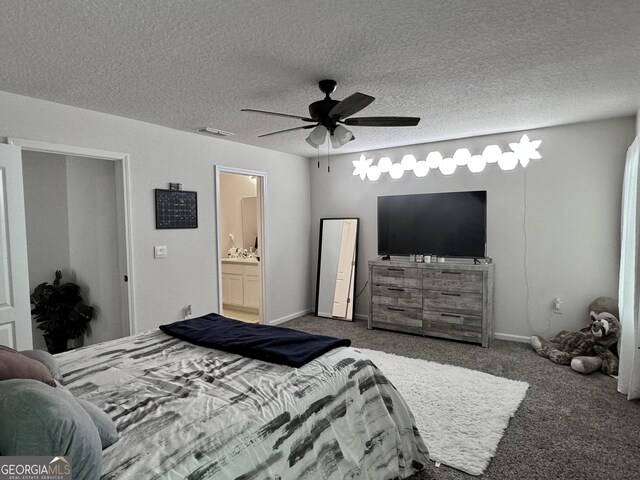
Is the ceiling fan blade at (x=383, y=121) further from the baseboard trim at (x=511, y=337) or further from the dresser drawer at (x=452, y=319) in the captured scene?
the baseboard trim at (x=511, y=337)

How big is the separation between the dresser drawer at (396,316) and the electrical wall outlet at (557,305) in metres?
1.49

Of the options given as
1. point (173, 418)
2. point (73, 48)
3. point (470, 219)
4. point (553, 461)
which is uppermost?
point (73, 48)

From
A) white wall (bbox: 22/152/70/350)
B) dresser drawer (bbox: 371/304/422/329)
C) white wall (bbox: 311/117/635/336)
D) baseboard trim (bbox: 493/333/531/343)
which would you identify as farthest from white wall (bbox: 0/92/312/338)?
baseboard trim (bbox: 493/333/531/343)

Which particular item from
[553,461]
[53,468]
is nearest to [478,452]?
[553,461]

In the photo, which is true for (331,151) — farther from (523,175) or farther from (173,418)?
(173,418)

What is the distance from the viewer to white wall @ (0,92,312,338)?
314cm

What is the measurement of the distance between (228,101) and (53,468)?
2.78 metres

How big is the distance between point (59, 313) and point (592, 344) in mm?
5485

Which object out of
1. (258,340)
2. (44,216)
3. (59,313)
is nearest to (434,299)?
(258,340)

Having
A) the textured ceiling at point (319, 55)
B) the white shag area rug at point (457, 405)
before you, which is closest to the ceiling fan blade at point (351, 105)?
the textured ceiling at point (319, 55)

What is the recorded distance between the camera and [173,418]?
1.49 m

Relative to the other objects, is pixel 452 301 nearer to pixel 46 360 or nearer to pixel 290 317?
pixel 290 317

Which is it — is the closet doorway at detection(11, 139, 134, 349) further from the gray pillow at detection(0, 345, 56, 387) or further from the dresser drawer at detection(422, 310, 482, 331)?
the dresser drawer at detection(422, 310, 482, 331)

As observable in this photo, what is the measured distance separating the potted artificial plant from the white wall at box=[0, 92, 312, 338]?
85 cm
